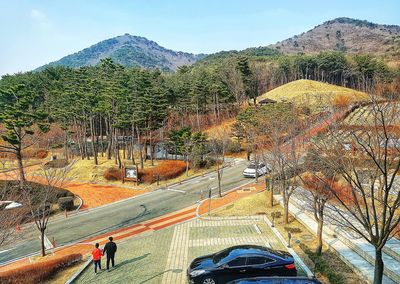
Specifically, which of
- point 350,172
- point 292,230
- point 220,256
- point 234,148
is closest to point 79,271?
point 220,256

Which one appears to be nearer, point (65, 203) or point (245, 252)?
point (245, 252)

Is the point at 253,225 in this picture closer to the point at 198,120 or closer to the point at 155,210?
the point at 155,210

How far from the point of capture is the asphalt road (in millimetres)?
20766

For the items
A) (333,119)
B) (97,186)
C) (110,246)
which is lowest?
(97,186)

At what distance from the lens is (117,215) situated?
2566 cm

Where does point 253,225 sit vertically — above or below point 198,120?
below

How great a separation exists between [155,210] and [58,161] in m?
25.3

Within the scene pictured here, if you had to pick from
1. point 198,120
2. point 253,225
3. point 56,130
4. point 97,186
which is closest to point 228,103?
point 198,120

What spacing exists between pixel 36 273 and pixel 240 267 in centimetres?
892

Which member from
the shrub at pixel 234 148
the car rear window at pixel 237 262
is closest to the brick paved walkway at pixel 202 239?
the car rear window at pixel 237 262

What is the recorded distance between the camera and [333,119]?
1459 centimetres

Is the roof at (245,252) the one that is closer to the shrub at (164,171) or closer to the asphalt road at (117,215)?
the asphalt road at (117,215)

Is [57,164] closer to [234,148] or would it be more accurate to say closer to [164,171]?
[164,171]

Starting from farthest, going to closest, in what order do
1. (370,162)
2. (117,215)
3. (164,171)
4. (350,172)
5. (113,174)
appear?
(113,174), (164,171), (117,215), (370,162), (350,172)
